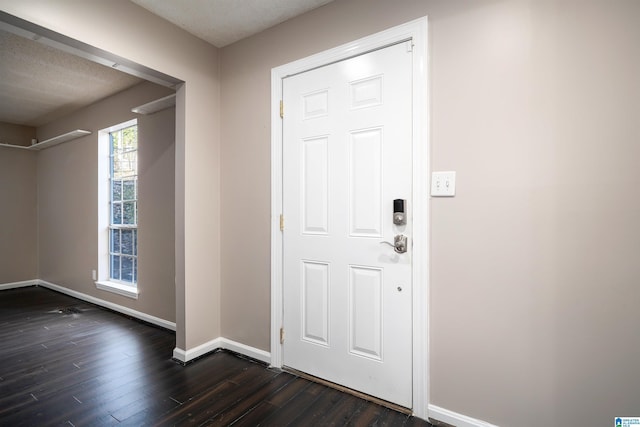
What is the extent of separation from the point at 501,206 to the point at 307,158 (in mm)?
1244

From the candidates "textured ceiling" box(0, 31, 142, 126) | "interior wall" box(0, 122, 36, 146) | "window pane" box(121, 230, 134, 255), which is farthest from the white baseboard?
"interior wall" box(0, 122, 36, 146)

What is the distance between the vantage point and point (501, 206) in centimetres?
158

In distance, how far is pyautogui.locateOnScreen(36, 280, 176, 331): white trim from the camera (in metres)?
Result: 3.19

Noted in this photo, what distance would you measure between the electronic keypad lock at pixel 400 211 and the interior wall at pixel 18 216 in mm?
6248

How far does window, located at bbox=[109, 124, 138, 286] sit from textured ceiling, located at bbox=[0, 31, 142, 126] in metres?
0.53

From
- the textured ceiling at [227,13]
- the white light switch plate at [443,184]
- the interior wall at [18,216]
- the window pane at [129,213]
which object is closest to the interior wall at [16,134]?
the interior wall at [18,216]

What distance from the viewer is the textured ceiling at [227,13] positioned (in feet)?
6.86

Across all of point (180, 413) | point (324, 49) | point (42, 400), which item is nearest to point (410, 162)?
point (324, 49)

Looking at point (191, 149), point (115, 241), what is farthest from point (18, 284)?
point (191, 149)

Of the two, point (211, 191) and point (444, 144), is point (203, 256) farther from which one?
point (444, 144)

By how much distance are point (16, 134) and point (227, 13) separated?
16.8ft

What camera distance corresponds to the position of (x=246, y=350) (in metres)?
2.52

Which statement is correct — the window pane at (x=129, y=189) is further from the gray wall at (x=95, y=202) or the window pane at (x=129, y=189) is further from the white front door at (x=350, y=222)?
the white front door at (x=350, y=222)

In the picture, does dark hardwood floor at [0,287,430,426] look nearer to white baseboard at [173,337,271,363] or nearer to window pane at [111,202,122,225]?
white baseboard at [173,337,271,363]
